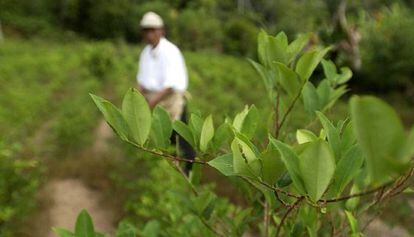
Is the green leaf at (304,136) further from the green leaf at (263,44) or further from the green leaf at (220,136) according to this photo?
the green leaf at (263,44)

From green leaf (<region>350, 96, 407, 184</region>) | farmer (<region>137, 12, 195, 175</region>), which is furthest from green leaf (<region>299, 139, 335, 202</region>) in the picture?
farmer (<region>137, 12, 195, 175</region>)

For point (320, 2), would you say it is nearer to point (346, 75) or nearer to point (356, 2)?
point (356, 2)

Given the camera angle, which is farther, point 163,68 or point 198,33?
point 198,33

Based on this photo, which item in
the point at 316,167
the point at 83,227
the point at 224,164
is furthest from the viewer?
the point at 83,227

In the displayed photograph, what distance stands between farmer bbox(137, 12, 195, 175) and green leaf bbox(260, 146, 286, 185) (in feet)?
7.16

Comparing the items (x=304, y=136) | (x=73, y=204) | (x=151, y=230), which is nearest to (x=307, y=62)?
(x=304, y=136)

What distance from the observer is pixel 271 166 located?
0.73m

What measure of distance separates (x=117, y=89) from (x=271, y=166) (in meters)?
5.98

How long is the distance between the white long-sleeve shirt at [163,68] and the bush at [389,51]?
17.8 ft

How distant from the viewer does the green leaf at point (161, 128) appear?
3.00 ft

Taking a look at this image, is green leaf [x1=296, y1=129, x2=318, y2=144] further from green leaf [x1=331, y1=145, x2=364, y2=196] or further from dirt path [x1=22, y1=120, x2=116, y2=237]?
dirt path [x1=22, y1=120, x2=116, y2=237]

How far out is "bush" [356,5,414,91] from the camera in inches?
295

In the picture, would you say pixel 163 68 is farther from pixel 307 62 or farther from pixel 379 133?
pixel 379 133

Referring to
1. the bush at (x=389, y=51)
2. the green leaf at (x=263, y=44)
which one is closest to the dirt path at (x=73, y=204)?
the green leaf at (x=263, y=44)
